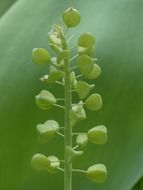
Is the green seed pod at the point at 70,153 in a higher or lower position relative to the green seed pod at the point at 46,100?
lower

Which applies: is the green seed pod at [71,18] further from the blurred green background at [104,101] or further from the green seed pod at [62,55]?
the blurred green background at [104,101]

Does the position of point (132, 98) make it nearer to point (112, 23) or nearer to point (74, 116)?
point (112, 23)

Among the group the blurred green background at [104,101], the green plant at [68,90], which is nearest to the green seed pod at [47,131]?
the green plant at [68,90]

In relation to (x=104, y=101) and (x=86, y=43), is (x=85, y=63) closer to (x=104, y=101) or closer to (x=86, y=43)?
(x=86, y=43)

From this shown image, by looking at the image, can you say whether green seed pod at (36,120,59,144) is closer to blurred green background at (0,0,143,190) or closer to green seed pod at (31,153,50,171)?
green seed pod at (31,153,50,171)

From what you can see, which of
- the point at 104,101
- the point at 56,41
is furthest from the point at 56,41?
the point at 104,101

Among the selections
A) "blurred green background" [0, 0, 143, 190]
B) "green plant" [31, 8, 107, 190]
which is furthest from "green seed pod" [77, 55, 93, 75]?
"blurred green background" [0, 0, 143, 190]
